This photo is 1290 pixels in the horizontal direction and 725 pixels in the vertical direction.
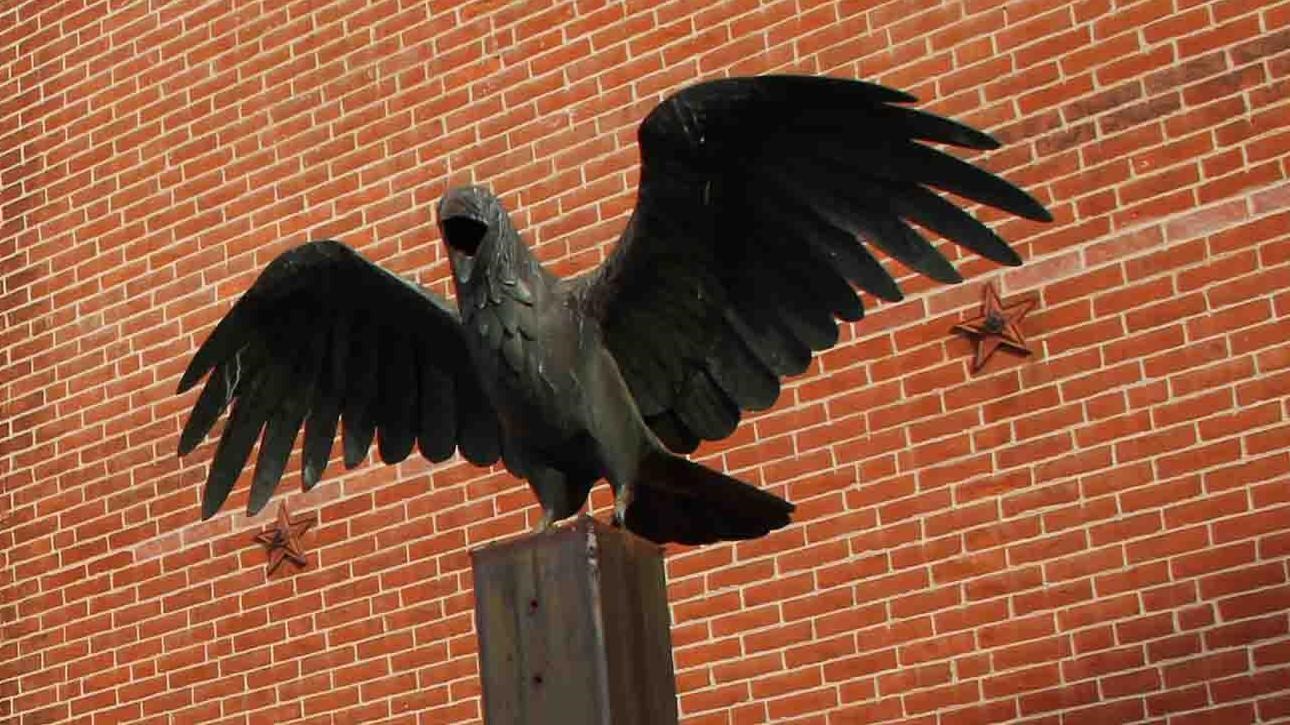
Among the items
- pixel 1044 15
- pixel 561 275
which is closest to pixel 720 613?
pixel 561 275

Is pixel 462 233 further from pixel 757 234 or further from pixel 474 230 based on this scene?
pixel 757 234

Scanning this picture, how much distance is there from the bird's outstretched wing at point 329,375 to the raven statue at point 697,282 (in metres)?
0.04

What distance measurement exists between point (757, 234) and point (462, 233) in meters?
0.83


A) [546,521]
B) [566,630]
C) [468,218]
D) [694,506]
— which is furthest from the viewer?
[694,506]

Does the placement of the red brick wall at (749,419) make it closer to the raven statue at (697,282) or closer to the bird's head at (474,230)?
the raven statue at (697,282)

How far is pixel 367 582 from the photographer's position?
11.2 meters

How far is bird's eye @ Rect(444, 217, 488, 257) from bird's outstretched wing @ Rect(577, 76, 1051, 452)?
0.39 metres

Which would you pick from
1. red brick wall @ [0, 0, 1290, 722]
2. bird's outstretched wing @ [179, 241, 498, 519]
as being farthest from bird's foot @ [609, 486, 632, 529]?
red brick wall @ [0, 0, 1290, 722]

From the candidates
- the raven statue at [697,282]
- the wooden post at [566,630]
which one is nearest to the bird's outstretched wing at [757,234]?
the raven statue at [697,282]

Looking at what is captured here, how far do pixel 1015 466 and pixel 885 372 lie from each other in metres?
0.62

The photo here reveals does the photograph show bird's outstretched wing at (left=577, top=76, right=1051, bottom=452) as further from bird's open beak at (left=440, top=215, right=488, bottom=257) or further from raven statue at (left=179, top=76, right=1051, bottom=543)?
bird's open beak at (left=440, top=215, right=488, bottom=257)

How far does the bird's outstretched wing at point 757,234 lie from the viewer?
7.33 m

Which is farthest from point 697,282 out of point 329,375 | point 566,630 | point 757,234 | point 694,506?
point 329,375

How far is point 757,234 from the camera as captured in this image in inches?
298
